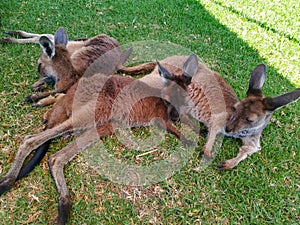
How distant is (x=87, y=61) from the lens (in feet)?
13.4

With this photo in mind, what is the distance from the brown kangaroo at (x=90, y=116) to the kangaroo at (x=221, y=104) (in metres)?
0.22

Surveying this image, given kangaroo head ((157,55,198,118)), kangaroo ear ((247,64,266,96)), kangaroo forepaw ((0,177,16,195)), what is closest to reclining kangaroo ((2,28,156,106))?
kangaroo head ((157,55,198,118))

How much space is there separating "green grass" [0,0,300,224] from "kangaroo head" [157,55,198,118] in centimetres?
45

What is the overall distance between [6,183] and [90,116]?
0.99 m

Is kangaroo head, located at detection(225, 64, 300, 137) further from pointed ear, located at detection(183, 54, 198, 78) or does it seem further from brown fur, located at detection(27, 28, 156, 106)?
brown fur, located at detection(27, 28, 156, 106)

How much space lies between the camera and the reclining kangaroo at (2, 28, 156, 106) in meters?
3.80

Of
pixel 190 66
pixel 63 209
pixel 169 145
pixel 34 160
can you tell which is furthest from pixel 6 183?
pixel 190 66

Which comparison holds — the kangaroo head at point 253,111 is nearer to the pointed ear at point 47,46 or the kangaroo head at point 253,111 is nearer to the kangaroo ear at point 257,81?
the kangaroo ear at point 257,81

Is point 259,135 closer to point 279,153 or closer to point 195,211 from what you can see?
point 279,153

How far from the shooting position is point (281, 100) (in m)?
3.23

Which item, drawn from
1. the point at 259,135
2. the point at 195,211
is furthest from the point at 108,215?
the point at 259,135

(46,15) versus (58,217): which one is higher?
(46,15)

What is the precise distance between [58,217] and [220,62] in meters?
3.33

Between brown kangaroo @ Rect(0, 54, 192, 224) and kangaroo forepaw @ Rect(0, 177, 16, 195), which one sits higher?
brown kangaroo @ Rect(0, 54, 192, 224)
